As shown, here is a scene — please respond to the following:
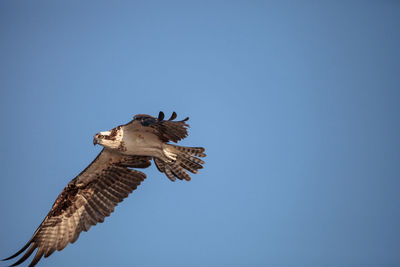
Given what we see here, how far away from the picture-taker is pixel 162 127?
9227 mm

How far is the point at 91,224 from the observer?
32.6 feet

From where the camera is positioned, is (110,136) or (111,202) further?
(111,202)

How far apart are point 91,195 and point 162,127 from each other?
8.48ft

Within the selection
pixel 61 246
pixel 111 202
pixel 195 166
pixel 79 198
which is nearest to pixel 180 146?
pixel 195 166

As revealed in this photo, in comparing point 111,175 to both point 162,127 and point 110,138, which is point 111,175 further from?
point 162,127

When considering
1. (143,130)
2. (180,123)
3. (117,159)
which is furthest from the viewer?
(117,159)

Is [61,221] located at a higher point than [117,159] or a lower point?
lower

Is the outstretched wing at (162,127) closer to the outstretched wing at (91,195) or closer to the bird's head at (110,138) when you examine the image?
the bird's head at (110,138)

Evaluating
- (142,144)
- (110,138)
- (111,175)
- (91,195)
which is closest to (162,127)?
(142,144)

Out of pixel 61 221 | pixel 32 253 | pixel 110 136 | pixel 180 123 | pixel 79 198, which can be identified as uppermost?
pixel 180 123

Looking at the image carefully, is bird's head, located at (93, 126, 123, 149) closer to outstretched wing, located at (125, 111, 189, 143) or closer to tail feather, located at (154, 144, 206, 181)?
outstretched wing, located at (125, 111, 189, 143)

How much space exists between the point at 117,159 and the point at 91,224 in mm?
1558

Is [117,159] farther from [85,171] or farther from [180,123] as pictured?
[180,123]

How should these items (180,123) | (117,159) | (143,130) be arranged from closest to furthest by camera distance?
1. (180,123)
2. (143,130)
3. (117,159)
